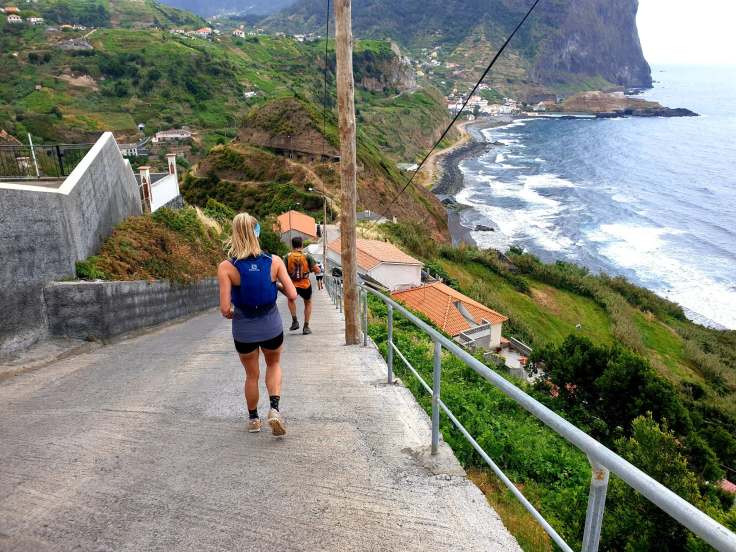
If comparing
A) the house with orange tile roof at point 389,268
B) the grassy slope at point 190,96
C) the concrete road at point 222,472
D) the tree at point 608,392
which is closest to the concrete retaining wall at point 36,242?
the concrete road at point 222,472

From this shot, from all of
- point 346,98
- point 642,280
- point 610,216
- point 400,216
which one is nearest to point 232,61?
point 400,216

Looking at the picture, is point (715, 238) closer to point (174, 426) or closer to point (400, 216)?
point (400, 216)

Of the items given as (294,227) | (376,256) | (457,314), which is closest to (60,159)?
(457,314)

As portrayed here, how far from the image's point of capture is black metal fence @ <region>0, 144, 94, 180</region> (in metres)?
11.2

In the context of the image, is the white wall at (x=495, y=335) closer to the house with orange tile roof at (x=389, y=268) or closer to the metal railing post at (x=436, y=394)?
the house with orange tile roof at (x=389, y=268)

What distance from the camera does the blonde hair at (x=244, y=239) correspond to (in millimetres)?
3664

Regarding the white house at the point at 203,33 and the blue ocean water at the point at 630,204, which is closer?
the blue ocean water at the point at 630,204

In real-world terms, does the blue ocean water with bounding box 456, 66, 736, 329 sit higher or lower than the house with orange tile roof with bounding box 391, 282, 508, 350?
lower

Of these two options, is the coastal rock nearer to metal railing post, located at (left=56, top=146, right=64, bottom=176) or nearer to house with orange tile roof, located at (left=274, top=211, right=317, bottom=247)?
house with orange tile roof, located at (left=274, top=211, right=317, bottom=247)

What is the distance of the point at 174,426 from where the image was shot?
175 inches

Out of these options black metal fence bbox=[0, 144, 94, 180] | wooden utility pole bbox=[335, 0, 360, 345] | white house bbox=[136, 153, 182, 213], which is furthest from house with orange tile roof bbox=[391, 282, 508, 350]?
wooden utility pole bbox=[335, 0, 360, 345]

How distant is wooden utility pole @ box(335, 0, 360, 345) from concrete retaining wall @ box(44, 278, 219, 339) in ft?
12.1

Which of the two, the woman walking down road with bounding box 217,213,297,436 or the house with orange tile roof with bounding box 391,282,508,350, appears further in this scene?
the house with orange tile roof with bounding box 391,282,508,350

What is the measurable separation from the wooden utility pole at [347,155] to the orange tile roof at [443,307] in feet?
52.2
